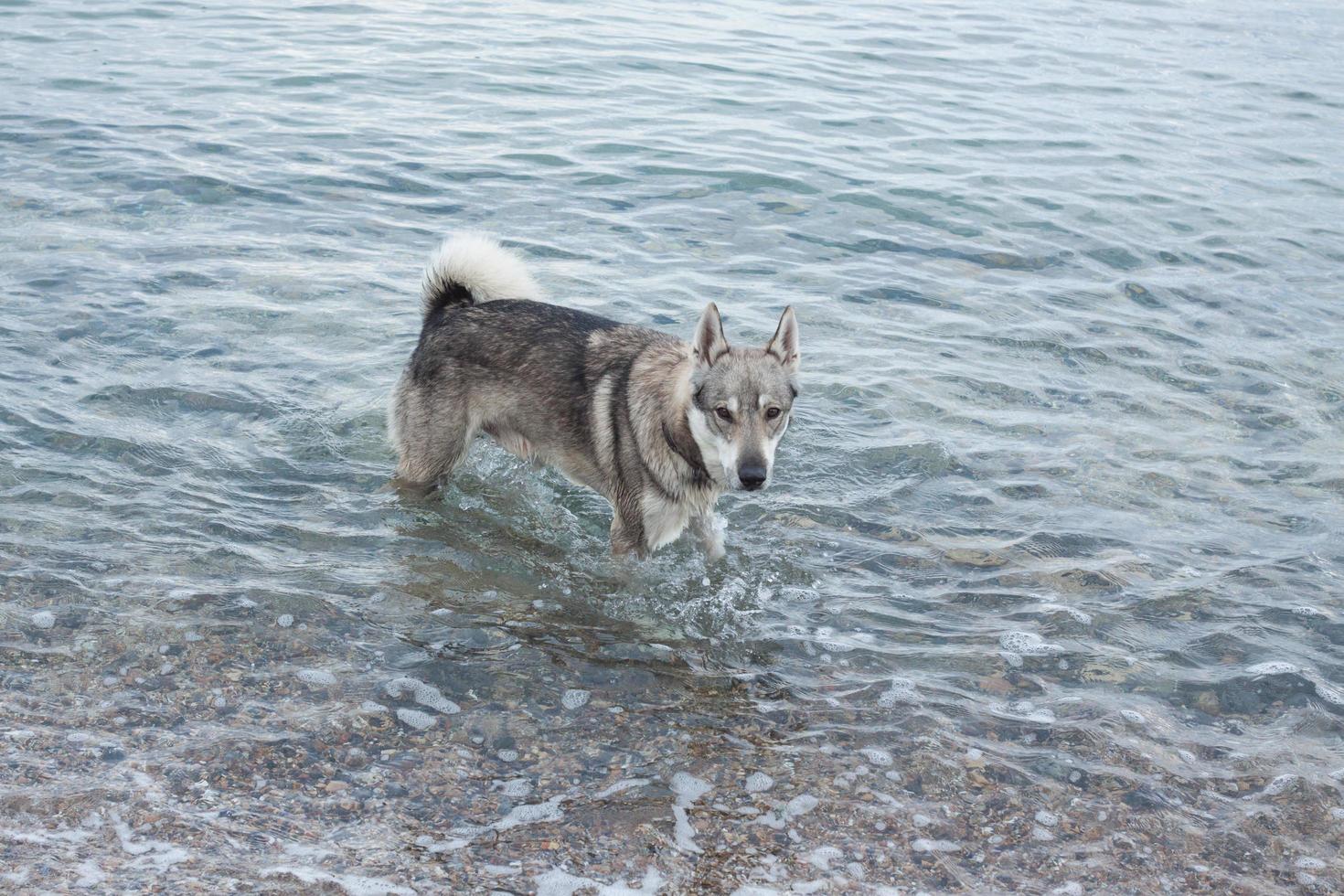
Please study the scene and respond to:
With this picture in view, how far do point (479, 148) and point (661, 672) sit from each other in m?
9.38

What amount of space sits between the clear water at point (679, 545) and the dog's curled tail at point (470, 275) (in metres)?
1.22

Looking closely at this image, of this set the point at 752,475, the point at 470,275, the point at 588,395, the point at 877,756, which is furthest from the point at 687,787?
the point at 470,275

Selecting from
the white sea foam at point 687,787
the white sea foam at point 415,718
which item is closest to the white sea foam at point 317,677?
the white sea foam at point 415,718

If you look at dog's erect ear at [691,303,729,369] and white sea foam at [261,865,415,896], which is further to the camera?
dog's erect ear at [691,303,729,369]

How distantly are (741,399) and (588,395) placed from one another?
1.18 metres

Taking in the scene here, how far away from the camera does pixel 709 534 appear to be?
6809 mm

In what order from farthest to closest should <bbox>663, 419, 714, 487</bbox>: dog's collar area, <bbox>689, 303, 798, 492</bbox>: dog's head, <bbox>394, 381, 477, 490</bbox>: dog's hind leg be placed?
<bbox>394, 381, 477, 490</bbox>: dog's hind leg < <bbox>663, 419, 714, 487</bbox>: dog's collar area < <bbox>689, 303, 798, 492</bbox>: dog's head

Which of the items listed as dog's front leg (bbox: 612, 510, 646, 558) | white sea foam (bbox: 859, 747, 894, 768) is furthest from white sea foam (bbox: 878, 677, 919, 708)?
dog's front leg (bbox: 612, 510, 646, 558)

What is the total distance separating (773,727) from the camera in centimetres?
541

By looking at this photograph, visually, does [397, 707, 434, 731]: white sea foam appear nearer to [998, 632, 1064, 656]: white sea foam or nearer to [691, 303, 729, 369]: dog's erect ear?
[691, 303, 729, 369]: dog's erect ear

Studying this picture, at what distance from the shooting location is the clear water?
15.5ft

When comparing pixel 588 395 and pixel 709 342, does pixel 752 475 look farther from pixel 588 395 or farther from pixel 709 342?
pixel 588 395

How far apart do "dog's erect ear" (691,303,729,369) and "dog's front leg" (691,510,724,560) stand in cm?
105

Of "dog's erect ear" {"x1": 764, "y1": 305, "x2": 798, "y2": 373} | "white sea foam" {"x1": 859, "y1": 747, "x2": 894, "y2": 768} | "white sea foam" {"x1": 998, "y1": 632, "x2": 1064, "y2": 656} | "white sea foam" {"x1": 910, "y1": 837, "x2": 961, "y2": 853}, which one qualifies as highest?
"dog's erect ear" {"x1": 764, "y1": 305, "x2": 798, "y2": 373}
